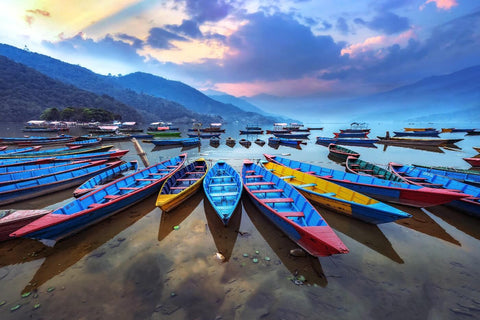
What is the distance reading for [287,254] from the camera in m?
8.58

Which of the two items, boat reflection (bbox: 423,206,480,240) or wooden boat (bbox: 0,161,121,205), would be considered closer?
boat reflection (bbox: 423,206,480,240)

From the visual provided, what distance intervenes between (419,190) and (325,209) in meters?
5.81

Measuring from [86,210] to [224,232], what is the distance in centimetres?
726

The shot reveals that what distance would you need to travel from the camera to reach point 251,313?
6.09 meters

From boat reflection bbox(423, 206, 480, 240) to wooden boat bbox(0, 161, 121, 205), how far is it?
28.7m

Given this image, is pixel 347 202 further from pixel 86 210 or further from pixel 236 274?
pixel 86 210

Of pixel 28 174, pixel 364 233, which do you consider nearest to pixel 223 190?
pixel 364 233

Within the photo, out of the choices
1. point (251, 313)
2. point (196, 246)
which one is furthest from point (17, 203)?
point (251, 313)

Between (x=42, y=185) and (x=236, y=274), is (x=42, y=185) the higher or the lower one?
the lower one

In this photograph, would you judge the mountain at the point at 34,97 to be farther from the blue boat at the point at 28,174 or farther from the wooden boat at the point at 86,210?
the wooden boat at the point at 86,210

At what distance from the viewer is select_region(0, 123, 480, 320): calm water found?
20.2 ft

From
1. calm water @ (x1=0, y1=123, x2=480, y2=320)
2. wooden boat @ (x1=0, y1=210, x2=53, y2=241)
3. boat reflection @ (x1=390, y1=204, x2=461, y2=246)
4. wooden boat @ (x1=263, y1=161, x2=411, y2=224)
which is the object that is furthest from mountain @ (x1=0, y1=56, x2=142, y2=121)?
boat reflection @ (x1=390, y1=204, x2=461, y2=246)

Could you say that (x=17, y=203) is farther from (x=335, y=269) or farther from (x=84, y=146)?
(x=84, y=146)

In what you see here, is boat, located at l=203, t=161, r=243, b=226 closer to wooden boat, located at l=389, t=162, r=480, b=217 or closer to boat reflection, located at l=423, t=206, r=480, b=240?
wooden boat, located at l=389, t=162, r=480, b=217
